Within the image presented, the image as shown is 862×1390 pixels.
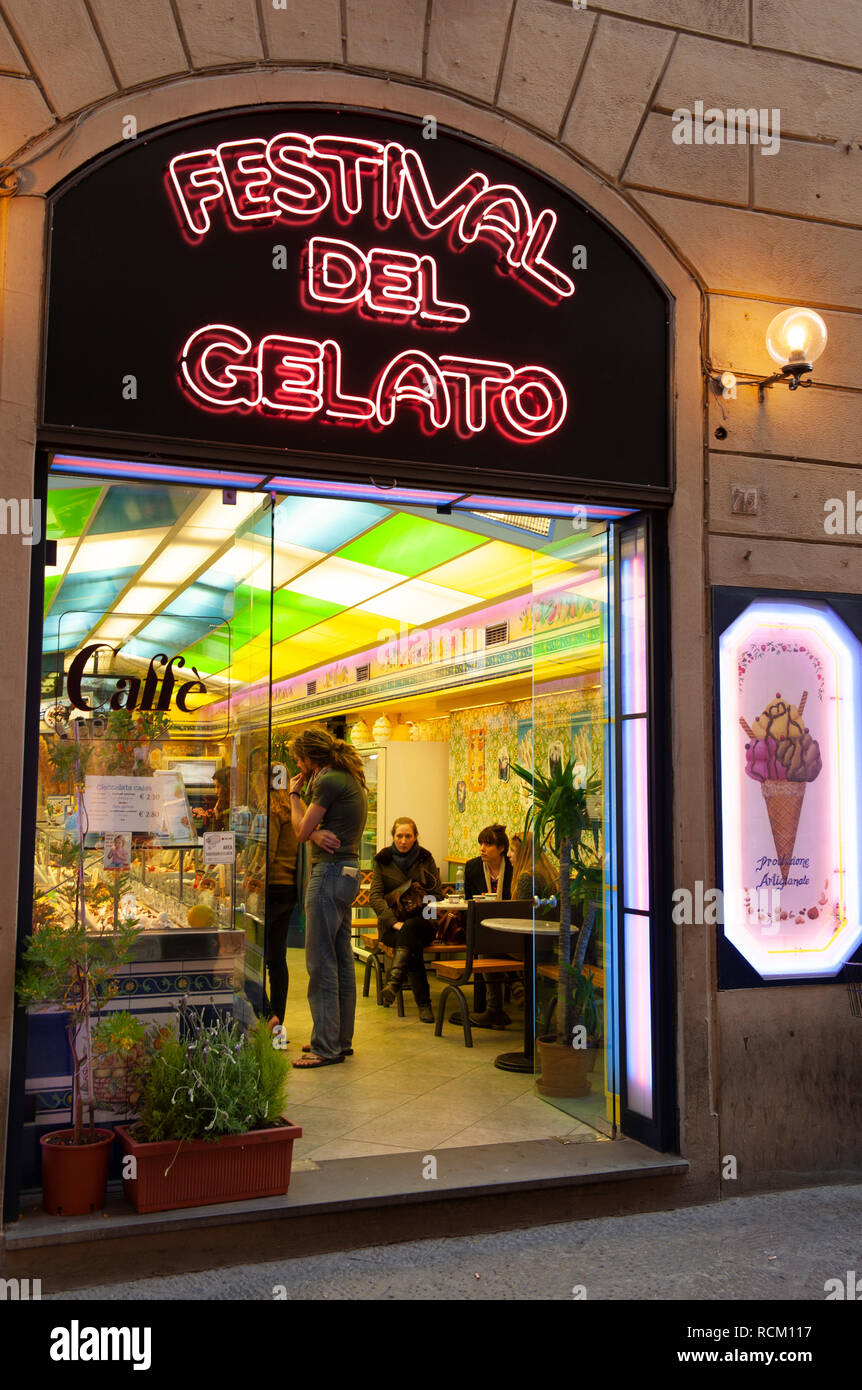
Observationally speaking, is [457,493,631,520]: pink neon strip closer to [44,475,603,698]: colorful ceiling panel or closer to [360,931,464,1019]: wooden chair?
[44,475,603,698]: colorful ceiling panel

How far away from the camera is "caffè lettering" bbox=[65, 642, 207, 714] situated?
4434mm

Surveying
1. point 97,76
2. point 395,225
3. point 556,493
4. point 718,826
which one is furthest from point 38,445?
point 718,826

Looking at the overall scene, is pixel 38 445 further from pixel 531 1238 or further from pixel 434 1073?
pixel 434 1073

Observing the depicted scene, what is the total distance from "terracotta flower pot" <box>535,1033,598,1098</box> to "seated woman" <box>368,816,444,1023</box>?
2285mm

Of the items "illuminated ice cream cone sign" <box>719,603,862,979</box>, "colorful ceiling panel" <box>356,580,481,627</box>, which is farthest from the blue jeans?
"colorful ceiling panel" <box>356,580,481,627</box>

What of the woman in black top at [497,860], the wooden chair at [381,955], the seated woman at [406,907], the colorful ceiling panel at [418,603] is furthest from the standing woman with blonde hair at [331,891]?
the colorful ceiling panel at [418,603]

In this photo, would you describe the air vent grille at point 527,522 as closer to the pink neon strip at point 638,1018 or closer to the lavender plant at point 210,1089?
the pink neon strip at point 638,1018

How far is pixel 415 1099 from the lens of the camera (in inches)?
225

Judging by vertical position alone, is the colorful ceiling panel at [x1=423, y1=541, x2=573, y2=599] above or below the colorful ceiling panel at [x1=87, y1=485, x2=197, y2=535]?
above

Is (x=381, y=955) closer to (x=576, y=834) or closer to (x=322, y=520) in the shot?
(x=322, y=520)

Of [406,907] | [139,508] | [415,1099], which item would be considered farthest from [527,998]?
[139,508]

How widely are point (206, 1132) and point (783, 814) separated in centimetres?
282

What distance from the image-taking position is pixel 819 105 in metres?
5.49

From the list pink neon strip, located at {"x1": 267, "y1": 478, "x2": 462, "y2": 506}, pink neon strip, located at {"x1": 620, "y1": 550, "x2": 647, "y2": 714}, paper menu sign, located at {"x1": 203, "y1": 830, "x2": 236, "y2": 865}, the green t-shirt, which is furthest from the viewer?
the green t-shirt
